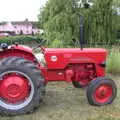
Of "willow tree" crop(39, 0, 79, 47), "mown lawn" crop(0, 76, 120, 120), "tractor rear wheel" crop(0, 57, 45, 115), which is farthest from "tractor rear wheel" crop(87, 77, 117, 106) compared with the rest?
"willow tree" crop(39, 0, 79, 47)

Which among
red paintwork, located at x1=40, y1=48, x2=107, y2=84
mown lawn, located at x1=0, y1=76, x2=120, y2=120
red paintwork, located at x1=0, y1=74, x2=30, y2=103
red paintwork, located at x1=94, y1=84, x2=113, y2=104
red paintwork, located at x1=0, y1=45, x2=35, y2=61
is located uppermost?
red paintwork, located at x1=0, y1=45, x2=35, y2=61

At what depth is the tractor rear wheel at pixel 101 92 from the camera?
6.35m

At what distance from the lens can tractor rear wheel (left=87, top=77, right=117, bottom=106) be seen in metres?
6.35

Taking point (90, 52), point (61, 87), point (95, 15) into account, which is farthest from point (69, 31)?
point (90, 52)

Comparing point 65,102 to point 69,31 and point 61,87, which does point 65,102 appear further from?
point 69,31

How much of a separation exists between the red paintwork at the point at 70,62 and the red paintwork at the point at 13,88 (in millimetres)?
577

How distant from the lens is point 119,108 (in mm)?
6379

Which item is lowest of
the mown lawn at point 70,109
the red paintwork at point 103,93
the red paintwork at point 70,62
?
the mown lawn at point 70,109

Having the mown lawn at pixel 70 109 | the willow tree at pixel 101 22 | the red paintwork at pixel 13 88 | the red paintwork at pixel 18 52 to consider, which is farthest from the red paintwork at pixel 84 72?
the willow tree at pixel 101 22

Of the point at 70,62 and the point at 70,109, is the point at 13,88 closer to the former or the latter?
the point at 70,109

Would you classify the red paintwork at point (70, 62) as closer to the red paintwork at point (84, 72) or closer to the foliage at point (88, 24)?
the red paintwork at point (84, 72)

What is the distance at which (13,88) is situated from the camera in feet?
19.8

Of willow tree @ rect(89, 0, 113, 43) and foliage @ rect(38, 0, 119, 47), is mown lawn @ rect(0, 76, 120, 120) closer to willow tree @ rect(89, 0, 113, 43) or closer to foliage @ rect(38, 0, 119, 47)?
foliage @ rect(38, 0, 119, 47)

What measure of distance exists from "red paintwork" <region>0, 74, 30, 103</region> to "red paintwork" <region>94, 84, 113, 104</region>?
1.33 m
